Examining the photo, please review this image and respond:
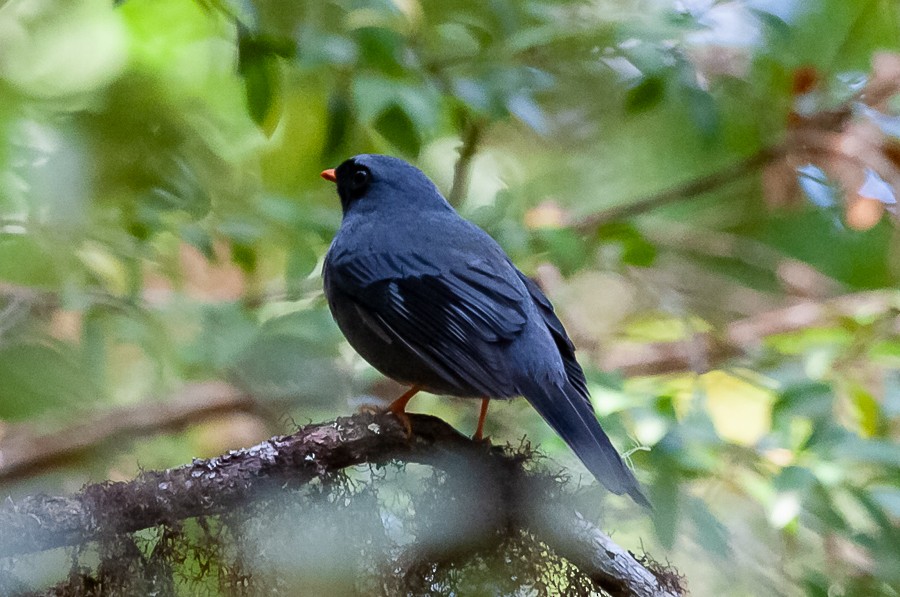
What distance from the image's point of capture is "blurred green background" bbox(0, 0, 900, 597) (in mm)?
2682

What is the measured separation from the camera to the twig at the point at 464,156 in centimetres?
352

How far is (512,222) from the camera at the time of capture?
122 inches

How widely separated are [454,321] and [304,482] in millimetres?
616

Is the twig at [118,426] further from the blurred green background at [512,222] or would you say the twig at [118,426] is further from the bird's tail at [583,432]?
the bird's tail at [583,432]

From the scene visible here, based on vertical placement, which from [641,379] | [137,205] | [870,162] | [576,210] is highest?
[137,205]

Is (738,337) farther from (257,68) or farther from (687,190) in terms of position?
(257,68)

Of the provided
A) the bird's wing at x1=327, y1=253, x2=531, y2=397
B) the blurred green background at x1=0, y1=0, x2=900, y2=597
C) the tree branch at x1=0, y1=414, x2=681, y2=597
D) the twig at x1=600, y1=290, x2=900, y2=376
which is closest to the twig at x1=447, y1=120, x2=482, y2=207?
the blurred green background at x1=0, y1=0, x2=900, y2=597

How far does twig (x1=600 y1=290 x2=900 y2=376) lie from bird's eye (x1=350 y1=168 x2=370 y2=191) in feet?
4.85

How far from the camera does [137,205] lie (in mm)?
2998

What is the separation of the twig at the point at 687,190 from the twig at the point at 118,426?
64.9 inches

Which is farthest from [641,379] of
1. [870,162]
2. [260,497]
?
[260,497]

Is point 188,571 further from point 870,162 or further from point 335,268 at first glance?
point 870,162

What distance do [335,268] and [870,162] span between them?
246cm

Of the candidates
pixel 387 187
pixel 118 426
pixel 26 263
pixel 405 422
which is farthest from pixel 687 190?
pixel 26 263
